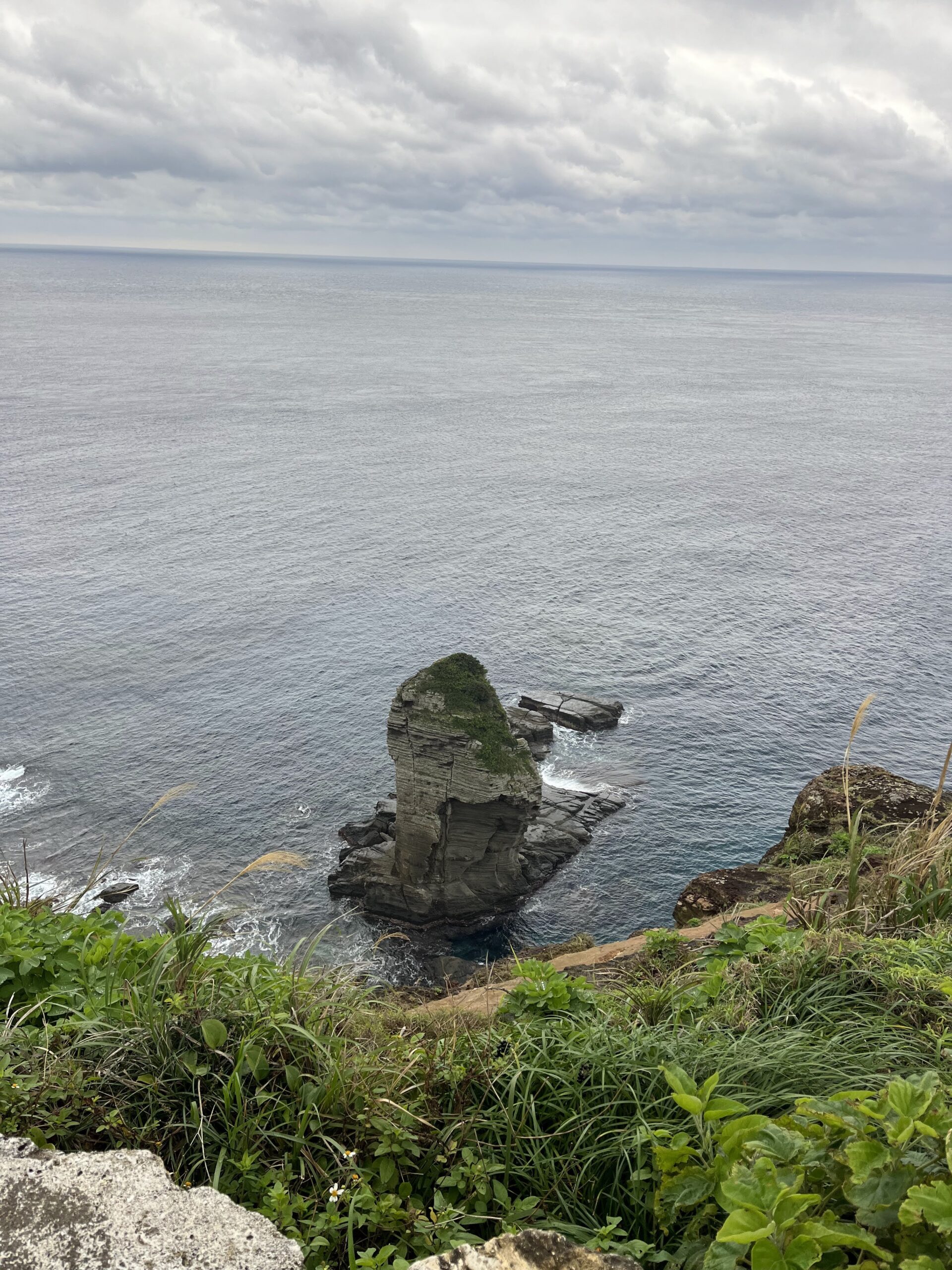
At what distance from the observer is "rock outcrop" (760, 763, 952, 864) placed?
20469 millimetres

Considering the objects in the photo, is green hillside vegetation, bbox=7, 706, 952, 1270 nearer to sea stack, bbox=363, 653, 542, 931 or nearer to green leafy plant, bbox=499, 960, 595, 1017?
green leafy plant, bbox=499, 960, 595, 1017

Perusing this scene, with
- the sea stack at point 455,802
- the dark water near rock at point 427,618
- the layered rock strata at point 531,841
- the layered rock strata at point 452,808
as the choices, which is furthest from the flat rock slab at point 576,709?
the layered rock strata at point 452,808

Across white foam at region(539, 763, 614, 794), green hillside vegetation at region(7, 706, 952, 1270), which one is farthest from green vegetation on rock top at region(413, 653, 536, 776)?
green hillside vegetation at region(7, 706, 952, 1270)

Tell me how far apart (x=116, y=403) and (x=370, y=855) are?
113379mm

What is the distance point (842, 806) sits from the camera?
71.5ft

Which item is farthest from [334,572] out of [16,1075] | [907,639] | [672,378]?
[672,378]

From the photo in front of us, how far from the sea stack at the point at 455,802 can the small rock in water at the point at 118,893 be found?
10.5 meters

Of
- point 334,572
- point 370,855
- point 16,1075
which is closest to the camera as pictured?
point 16,1075

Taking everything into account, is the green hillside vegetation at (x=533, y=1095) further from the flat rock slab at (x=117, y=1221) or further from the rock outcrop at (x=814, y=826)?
the rock outcrop at (x=814, y=826)

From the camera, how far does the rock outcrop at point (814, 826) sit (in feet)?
65.0

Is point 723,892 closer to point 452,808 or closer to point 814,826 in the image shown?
point 814,826

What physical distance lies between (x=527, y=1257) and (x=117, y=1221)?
1936 millimetres

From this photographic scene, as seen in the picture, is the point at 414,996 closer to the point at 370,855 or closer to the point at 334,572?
the point at 370,855

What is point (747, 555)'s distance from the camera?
272 feet
